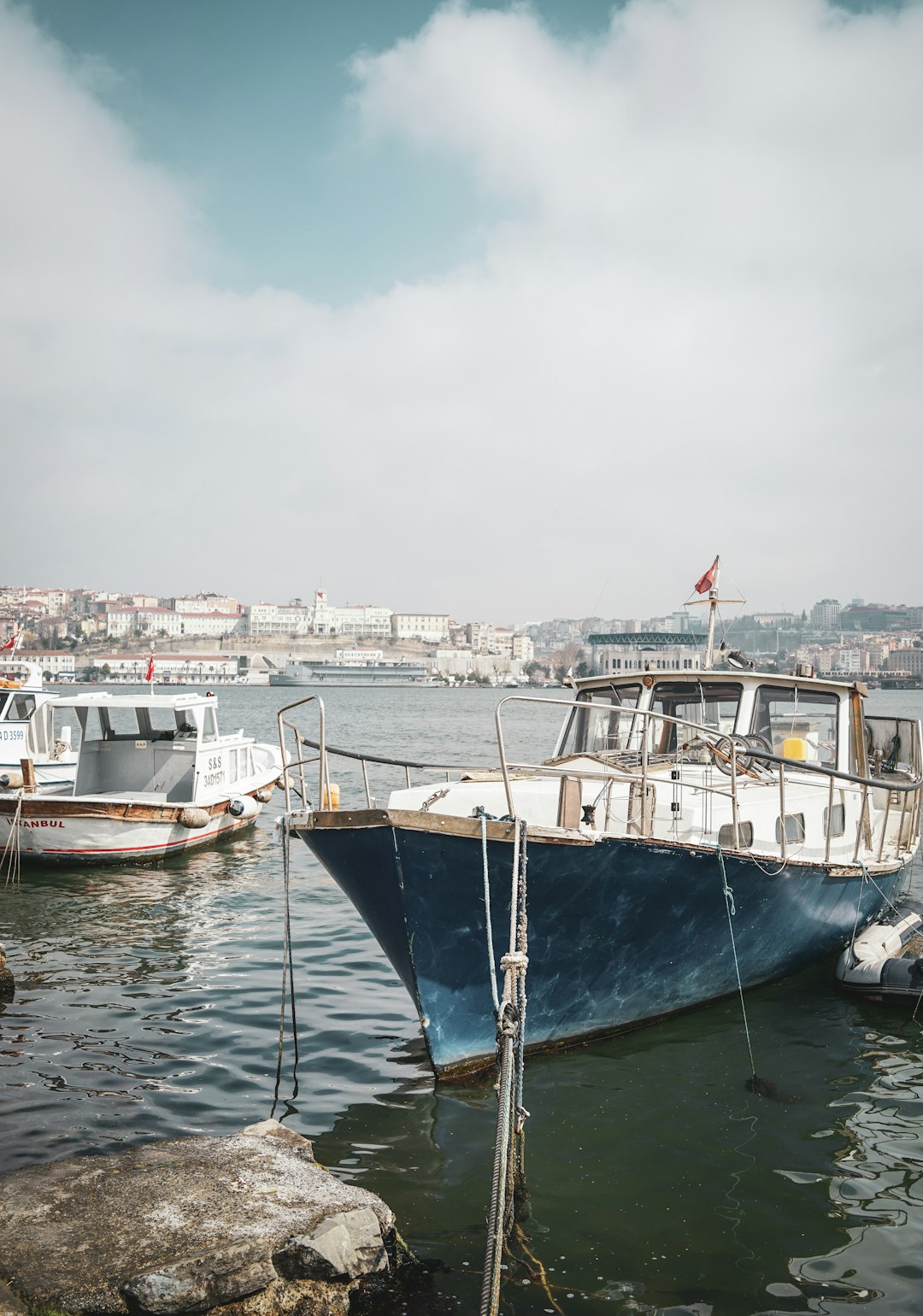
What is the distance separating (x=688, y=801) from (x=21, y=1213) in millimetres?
6330

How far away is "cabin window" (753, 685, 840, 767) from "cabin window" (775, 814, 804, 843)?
1.04 meters

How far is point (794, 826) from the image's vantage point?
10.3 metres

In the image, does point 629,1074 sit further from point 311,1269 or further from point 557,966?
point 311,1269

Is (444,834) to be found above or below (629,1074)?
above

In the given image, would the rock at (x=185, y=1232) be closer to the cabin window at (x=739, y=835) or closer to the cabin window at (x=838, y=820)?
the cabin window at (x=739, y=835)

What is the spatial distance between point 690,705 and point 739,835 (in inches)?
94.6

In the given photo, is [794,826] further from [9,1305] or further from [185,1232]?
[9,1305]

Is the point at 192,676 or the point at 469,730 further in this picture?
the point at 192,676

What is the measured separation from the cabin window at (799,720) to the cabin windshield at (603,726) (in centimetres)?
138

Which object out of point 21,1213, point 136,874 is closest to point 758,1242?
point 21,1213

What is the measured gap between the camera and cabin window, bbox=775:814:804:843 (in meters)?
10.1

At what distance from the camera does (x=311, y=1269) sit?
486 centimetres

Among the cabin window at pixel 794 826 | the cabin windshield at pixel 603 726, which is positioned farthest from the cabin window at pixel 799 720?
the cabin windshield at pixel 603 726

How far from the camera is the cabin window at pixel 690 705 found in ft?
37.3
